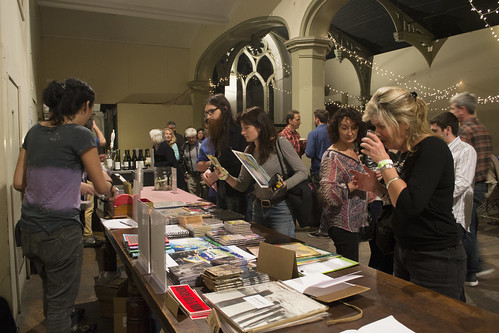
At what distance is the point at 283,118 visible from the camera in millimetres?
12219

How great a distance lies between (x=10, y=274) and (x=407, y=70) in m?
8.88

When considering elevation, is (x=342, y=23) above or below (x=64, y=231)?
above

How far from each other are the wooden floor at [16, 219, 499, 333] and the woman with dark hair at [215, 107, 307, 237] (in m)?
1.43

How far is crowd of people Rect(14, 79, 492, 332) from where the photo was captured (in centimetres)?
162

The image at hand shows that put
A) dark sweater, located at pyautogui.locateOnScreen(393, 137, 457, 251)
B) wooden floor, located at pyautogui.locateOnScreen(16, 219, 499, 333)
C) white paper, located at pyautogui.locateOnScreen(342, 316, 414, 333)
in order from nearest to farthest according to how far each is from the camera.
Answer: white paper, located at pyautogui.locateOnScreen(342, 316, 414, 333), dark sweater, located at pyautogui.locateOnScreen(393, 137, 457, 251), wooden floor, located at pyautogui.locateOnScreen(16, 219, 499, 333)

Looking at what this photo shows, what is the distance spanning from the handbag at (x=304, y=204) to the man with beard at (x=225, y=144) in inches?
29.4

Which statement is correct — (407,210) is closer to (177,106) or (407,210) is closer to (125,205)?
(125,205)

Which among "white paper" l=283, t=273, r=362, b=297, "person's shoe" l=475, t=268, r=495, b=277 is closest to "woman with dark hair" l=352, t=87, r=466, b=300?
"white paper" l=283, t=273, r=362, b=297

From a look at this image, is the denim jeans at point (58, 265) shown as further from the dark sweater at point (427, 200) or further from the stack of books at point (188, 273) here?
the dark sweater at point (427, 200)

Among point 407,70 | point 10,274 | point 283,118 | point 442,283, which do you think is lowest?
point 10,274

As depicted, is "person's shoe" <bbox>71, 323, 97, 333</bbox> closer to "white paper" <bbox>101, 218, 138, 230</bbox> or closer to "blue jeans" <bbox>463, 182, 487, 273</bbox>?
"white paper" <bbox>101, 218, 138, 230</bbox>

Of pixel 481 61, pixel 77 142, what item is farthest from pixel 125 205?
pixel 481 61

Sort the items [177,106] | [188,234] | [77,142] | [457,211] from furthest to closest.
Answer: [177,106]
[457,211]
[188,234]
[77,142]

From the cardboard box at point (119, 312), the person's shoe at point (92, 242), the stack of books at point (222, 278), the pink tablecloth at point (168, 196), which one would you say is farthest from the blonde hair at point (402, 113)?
the person's shoe at point (92, 242)
